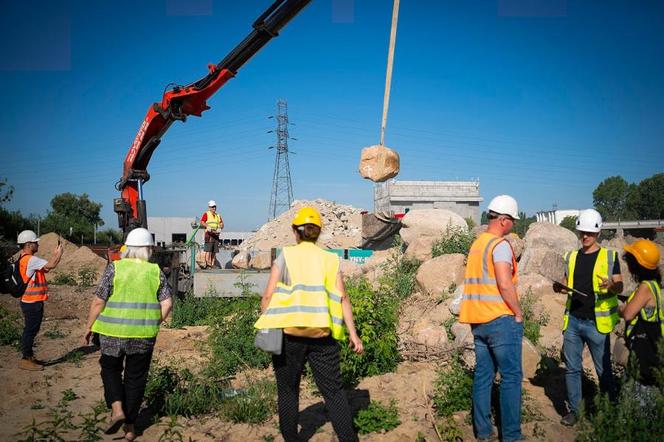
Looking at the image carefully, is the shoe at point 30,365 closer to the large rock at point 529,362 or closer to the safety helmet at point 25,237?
the safety helmet at point 25,237

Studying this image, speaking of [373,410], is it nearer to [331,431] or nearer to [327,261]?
[331,431]

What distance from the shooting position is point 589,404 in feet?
13.5

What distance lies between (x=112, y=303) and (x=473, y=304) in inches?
118

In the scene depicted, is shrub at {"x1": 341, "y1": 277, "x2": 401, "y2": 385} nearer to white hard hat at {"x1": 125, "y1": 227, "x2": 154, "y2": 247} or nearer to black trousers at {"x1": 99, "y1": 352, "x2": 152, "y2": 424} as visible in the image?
black trousers at {"x1": 99, "y1": 352, "x2": 152, "y2": 424}

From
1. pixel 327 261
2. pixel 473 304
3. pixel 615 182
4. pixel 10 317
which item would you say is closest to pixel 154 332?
pixel 327 261

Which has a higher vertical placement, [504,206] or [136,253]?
[504,206]

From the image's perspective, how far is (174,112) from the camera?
9.30 metres

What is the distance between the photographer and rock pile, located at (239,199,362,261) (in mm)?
21219

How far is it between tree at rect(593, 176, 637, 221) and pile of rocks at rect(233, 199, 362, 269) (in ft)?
187

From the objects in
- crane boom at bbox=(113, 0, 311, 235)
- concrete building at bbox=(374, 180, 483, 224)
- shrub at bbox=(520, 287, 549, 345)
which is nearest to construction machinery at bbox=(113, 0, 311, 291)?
crane boom at bbox=(113, 0, 311, 235)

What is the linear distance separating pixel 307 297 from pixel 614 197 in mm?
80817

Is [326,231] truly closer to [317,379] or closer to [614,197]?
[317,379]

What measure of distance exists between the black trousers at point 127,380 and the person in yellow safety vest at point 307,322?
142 centimetres

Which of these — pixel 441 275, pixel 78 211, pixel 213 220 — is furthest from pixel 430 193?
pixel 78 211
